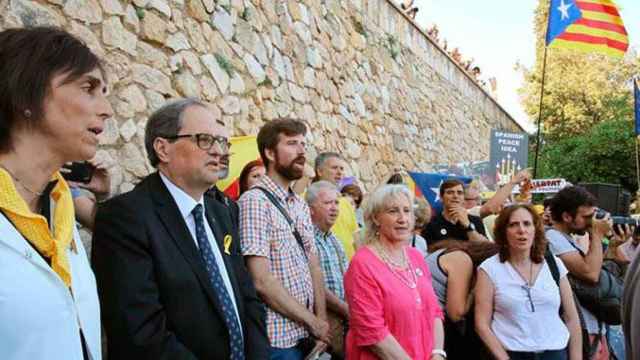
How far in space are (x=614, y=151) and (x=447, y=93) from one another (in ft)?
30.6

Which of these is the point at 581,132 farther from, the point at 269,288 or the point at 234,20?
the point at 269,288

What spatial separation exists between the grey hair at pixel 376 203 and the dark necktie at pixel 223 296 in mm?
1209

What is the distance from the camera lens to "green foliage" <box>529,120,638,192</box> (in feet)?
65.1

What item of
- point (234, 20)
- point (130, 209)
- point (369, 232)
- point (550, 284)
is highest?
point (234, 20)

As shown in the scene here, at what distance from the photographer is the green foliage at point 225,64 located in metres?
5.19

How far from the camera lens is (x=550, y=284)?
10.9ft

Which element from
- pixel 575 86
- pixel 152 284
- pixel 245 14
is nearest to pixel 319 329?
pixel 152 284

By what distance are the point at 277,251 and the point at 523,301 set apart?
1431 mm

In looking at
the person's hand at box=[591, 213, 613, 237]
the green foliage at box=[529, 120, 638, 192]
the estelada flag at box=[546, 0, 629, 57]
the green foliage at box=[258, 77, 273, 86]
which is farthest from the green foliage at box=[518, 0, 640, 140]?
the person's hand at box=[591, 213, 613, 237]

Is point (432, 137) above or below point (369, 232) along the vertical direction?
above

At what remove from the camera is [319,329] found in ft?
9.12

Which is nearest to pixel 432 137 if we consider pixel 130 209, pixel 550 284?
pixel 550 284

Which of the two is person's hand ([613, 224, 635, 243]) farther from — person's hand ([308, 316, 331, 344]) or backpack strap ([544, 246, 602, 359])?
person's hand ([308, 316, 331, 344])

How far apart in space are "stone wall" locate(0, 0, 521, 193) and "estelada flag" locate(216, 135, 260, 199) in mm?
304
